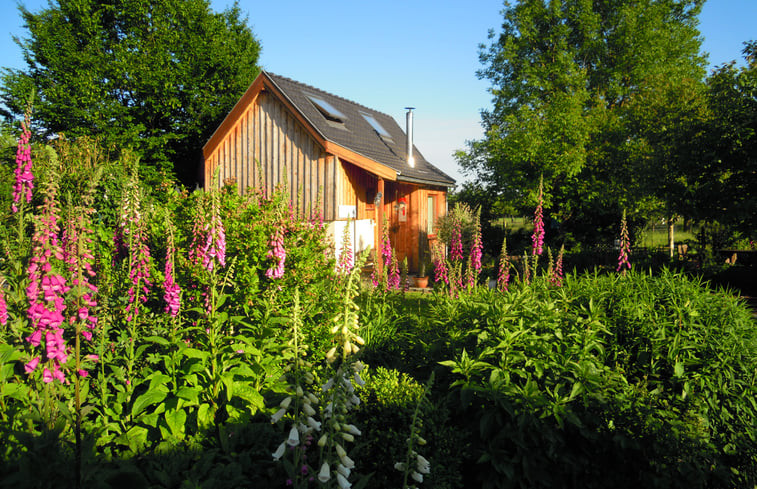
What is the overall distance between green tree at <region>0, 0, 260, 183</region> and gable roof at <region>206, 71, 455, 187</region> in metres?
6.20

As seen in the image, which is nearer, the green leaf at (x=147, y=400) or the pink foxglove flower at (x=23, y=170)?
the green leaf at (x=147, y=400)

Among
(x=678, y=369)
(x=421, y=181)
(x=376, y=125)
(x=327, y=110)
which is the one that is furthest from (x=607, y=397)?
(x=376, y=125)

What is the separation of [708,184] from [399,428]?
39.6 ft

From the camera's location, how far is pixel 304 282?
16.6 ft

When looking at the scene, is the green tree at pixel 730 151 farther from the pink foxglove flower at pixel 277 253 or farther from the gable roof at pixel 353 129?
the pink foxglove flower at pixel 277 253

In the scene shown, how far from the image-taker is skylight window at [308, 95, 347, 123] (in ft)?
49.6

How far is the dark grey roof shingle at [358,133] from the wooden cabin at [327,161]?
0.17 ft

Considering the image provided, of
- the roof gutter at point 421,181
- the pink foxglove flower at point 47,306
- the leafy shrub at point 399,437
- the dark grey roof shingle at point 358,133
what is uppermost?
the dark grey roof shingle at point 358,133

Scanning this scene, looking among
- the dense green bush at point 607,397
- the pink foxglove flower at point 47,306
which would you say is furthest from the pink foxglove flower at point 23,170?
the dense green bush at point 607,397

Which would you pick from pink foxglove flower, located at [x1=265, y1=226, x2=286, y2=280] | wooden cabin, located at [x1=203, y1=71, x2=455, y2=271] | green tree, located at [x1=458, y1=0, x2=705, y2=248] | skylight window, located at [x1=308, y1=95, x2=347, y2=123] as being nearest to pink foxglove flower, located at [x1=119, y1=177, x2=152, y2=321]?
pink foxglove flower, located at [x1=265, y1=226, x2=286, y2=280]

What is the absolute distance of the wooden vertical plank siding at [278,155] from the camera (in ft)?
43.1

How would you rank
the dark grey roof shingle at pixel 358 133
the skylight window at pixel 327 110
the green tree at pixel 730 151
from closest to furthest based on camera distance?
the green tree at pixel 730 151
the dark grey roof shingle at pixel 358 133
the skylight window at pixel 327 110

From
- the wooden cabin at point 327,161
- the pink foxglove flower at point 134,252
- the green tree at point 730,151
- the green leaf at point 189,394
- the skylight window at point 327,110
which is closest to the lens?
the green leaf at point 189,394

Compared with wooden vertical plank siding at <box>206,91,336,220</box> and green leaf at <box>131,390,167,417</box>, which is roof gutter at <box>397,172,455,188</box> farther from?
green leaf at <box>131,390,167,417</box>
